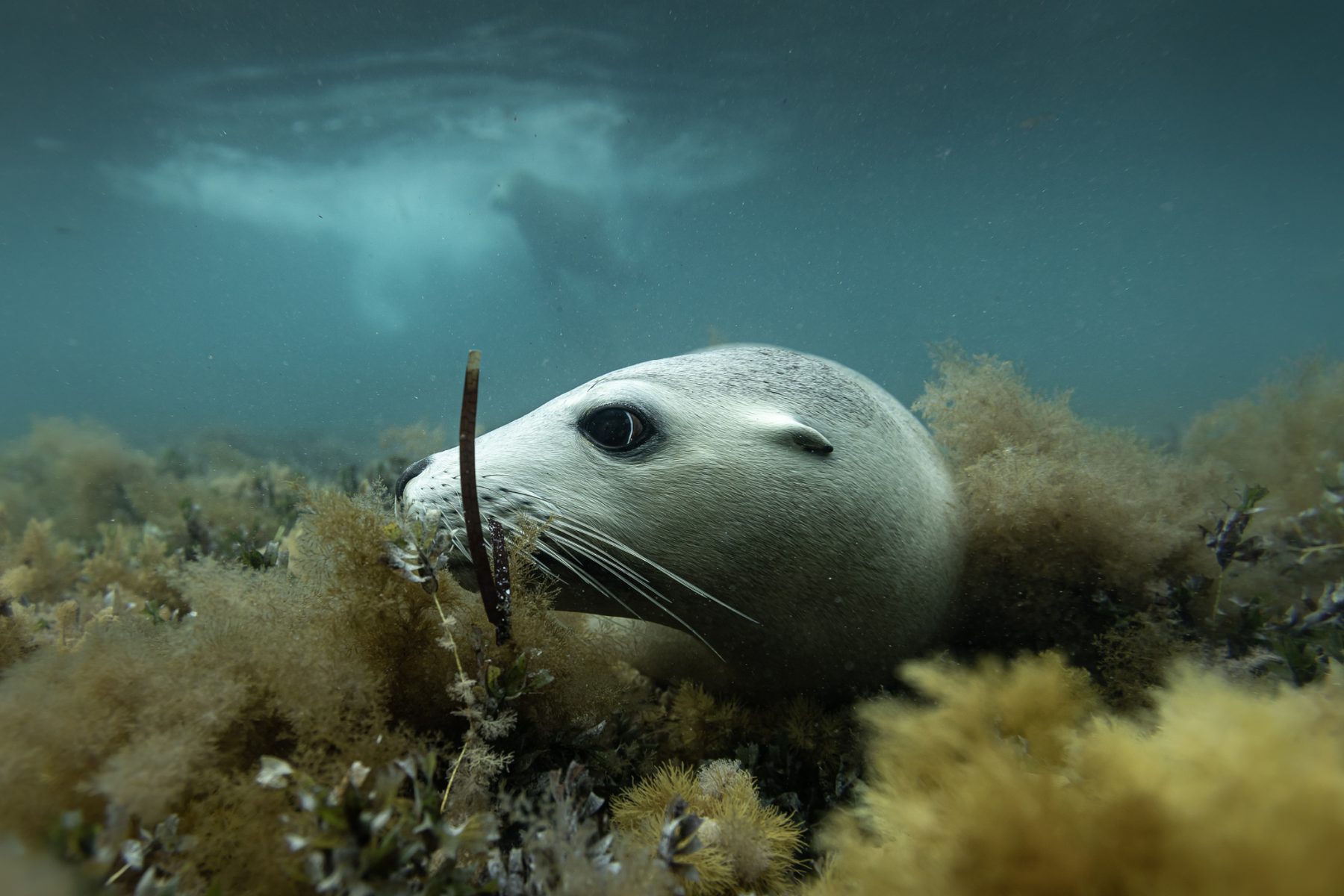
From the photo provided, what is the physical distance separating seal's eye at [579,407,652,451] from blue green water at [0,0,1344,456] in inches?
118

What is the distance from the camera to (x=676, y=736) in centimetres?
193

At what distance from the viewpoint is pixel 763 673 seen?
6.98 feet

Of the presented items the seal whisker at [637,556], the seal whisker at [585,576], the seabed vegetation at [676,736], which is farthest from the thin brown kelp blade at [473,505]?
the seal whisker at [637,556]

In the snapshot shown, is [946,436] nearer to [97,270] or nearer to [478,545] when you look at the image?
[478,545]

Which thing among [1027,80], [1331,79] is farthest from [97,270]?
[1331,79]

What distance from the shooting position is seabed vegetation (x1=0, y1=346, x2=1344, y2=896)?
822 millimetres

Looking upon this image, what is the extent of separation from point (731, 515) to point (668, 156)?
35.2 meters

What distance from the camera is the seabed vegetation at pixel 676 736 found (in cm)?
82

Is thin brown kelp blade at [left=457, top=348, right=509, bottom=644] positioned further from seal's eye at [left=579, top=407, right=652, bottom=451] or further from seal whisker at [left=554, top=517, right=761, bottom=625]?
seal's eye at [left=579, top=407, right=652, bottom=451]

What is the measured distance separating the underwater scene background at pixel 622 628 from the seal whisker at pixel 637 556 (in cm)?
25

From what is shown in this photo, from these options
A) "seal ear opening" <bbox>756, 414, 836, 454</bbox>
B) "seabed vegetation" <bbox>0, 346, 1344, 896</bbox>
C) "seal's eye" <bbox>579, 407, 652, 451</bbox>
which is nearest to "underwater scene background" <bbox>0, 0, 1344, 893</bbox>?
Answer: "seabed vegetation" <bbox>0, 346, 1344, 896</bbox>

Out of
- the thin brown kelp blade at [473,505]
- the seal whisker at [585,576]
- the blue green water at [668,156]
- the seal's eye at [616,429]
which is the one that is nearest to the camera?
the thin brown kelp blade at [473,505]

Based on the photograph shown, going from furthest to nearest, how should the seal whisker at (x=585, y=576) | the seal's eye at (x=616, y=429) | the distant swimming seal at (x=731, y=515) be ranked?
the seal's eye at (x=616, y=429), the distant swimming seal at (x=731, y=515), the seal whisker at (x=585, y=576)

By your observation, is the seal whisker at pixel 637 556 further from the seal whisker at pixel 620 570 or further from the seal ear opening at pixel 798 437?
the seal ear opening at pixel 798 437
